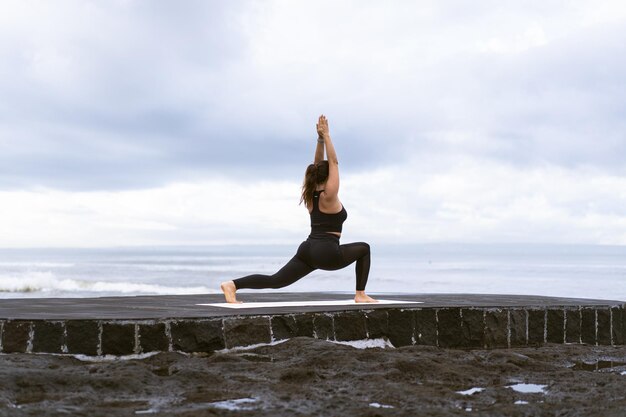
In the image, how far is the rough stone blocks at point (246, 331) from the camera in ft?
20.4

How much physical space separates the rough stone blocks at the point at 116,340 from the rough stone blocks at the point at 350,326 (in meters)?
1.74

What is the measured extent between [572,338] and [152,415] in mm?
5270

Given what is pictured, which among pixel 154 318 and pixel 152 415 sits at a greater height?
pixel 154 318

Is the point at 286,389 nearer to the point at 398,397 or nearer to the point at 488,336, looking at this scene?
the point at 398,397

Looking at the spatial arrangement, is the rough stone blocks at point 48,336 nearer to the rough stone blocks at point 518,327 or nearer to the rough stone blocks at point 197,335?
the rough stone blocks at point 197,335

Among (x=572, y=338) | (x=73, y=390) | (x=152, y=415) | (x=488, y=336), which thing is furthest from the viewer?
(x=572, y=338)

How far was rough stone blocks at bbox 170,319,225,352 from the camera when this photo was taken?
598cm

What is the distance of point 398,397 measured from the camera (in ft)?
14.1

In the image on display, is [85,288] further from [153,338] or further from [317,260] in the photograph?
[153,338]

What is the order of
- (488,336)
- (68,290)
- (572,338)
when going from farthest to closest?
(68,290) < (572,338) < (488,336)

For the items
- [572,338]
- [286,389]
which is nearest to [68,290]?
[572,338]

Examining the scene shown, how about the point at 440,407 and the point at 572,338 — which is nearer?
the point at 440,407

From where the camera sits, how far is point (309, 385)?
4648 millimetres

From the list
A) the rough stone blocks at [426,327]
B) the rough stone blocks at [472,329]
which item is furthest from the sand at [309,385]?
the rough stone blocks at [472,329]
